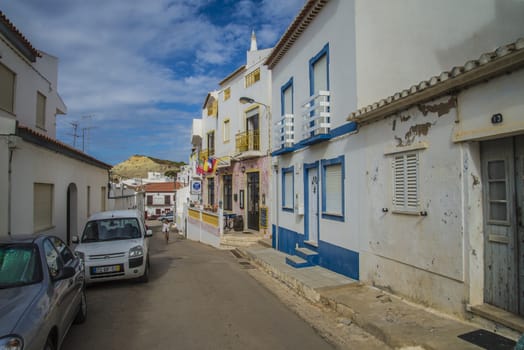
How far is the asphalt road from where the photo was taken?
502 centimetres

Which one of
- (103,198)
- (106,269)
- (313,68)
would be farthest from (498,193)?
(103,198)

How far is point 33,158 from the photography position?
31.2 feet

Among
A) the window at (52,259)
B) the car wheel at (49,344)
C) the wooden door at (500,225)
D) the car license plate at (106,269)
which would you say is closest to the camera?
the car wheel at (49,344)

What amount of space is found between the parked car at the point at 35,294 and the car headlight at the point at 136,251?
270cm

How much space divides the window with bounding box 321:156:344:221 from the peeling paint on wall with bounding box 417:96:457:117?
9.48ft

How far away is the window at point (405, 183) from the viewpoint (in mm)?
6168

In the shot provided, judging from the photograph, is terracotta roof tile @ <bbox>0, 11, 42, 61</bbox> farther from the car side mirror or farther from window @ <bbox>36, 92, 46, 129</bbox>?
the car side mirror

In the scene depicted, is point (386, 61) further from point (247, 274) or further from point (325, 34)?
point (247, 274)

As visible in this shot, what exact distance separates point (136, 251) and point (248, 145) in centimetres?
1106

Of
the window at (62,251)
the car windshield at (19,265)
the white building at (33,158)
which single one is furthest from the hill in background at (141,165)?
the car windshield at (19,265)

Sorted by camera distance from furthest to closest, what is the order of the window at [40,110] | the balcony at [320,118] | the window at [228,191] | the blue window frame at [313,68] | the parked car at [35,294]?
the window at [228,191], the window at [40,110], the blue window frame at [313,68], the balcony at [320,118], the parked car at [35,294]

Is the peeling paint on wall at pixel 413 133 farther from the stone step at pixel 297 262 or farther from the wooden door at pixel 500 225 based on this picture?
the stone step at pixel 297 262

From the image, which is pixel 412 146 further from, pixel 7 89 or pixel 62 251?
pixel 7 89

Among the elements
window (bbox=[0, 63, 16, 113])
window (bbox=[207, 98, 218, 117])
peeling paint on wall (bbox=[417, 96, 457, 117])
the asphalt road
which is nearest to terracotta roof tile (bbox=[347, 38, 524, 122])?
peeling paint on wall (bbox=[417, 96, 457, 117])
